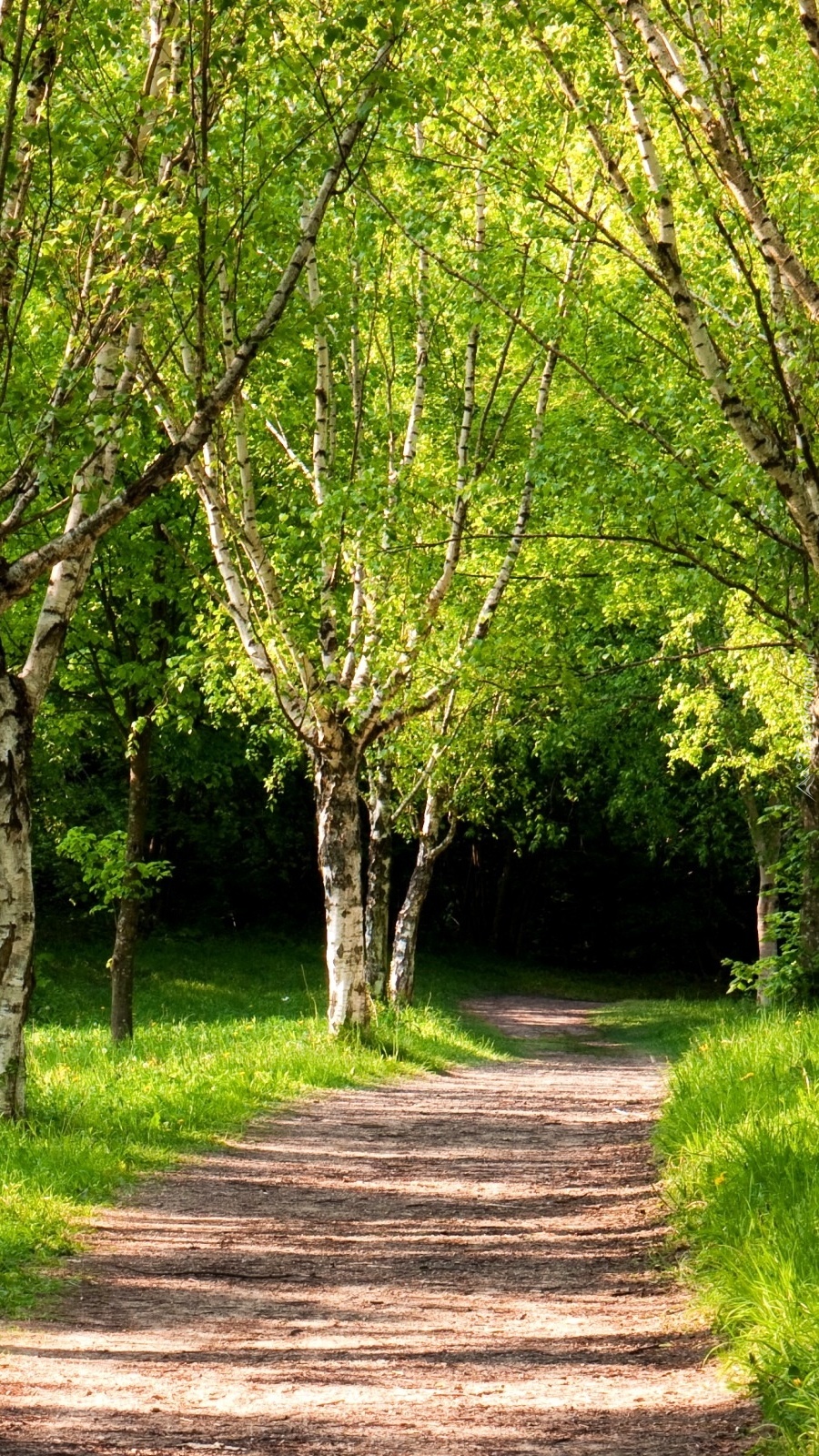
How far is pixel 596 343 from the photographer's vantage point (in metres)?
15.2

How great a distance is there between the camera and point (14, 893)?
908 cm

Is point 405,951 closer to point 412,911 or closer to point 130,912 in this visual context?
point 412,911

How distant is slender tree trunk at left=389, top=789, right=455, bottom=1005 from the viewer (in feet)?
72.9

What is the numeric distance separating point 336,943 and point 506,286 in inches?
262

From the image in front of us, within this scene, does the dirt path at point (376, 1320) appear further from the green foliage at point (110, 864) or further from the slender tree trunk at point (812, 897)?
the green foliage at point (110, 864)

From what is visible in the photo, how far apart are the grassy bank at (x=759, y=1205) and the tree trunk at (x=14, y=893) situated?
402 centimetres

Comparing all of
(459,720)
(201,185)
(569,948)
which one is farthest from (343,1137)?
(569,948)

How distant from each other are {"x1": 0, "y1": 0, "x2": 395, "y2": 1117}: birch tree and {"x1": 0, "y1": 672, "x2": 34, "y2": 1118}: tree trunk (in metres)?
0.01

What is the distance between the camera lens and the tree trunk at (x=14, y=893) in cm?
898

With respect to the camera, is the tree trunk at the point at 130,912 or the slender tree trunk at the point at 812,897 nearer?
the slender tree trunk at the point at 812,897

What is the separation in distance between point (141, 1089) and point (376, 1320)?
17.4 ft

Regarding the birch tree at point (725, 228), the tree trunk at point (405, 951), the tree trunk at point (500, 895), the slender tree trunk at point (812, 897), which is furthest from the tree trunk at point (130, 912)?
the tree trunk at point (500, 895)

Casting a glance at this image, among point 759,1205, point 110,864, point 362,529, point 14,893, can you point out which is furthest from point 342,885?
point 759,1205

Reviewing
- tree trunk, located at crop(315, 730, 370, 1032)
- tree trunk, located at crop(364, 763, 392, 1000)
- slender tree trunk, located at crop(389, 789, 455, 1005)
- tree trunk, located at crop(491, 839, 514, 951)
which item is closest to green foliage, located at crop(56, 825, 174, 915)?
tree trunk, located at crop(315, 730, 370, 1032)
